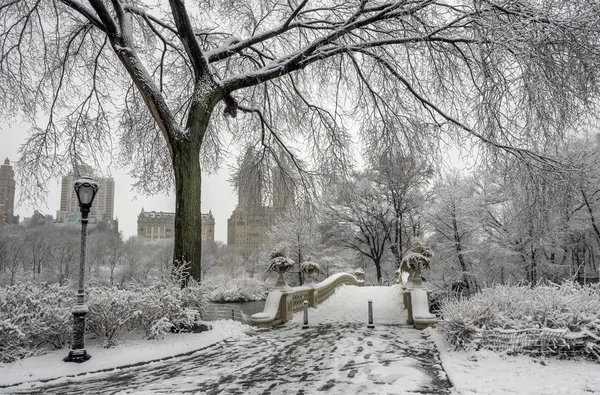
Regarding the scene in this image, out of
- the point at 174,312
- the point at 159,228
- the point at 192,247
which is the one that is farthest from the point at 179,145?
the point at 159,228

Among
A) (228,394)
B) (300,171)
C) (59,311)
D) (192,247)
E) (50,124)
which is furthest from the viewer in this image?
(300,171)

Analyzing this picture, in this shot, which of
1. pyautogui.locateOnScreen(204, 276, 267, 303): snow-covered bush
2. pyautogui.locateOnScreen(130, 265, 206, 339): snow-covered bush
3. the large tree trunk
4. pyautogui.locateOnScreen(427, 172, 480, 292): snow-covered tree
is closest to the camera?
pyautogui.locateOnScreen(130, 265, 206, 339): snow-covered bush

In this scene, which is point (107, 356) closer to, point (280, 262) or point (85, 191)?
point (85, 191)

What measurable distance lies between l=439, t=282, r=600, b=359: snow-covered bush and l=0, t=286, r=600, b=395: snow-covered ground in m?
0.42

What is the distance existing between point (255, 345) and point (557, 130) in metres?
7.65

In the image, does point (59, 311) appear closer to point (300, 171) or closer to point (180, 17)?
point (180, 17)

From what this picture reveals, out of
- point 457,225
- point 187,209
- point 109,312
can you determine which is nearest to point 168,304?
point 109,312

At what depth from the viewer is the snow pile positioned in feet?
44.0

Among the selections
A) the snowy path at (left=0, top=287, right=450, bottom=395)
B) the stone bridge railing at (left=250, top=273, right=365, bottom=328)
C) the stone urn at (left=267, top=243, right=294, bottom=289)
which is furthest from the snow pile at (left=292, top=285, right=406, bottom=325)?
the snowy path at (left=0, top=287, right=450, bottom=395)

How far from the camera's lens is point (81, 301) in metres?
6.89

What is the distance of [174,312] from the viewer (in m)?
8.51

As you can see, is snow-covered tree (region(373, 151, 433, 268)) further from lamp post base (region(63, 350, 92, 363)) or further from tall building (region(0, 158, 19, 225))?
lamp post base (region(63, 350, 92, 363))

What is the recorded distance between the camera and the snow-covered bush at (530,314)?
6.28m

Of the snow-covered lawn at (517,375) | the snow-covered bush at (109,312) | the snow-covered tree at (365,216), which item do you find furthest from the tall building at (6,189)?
the snow-covered tree at (365,216)
